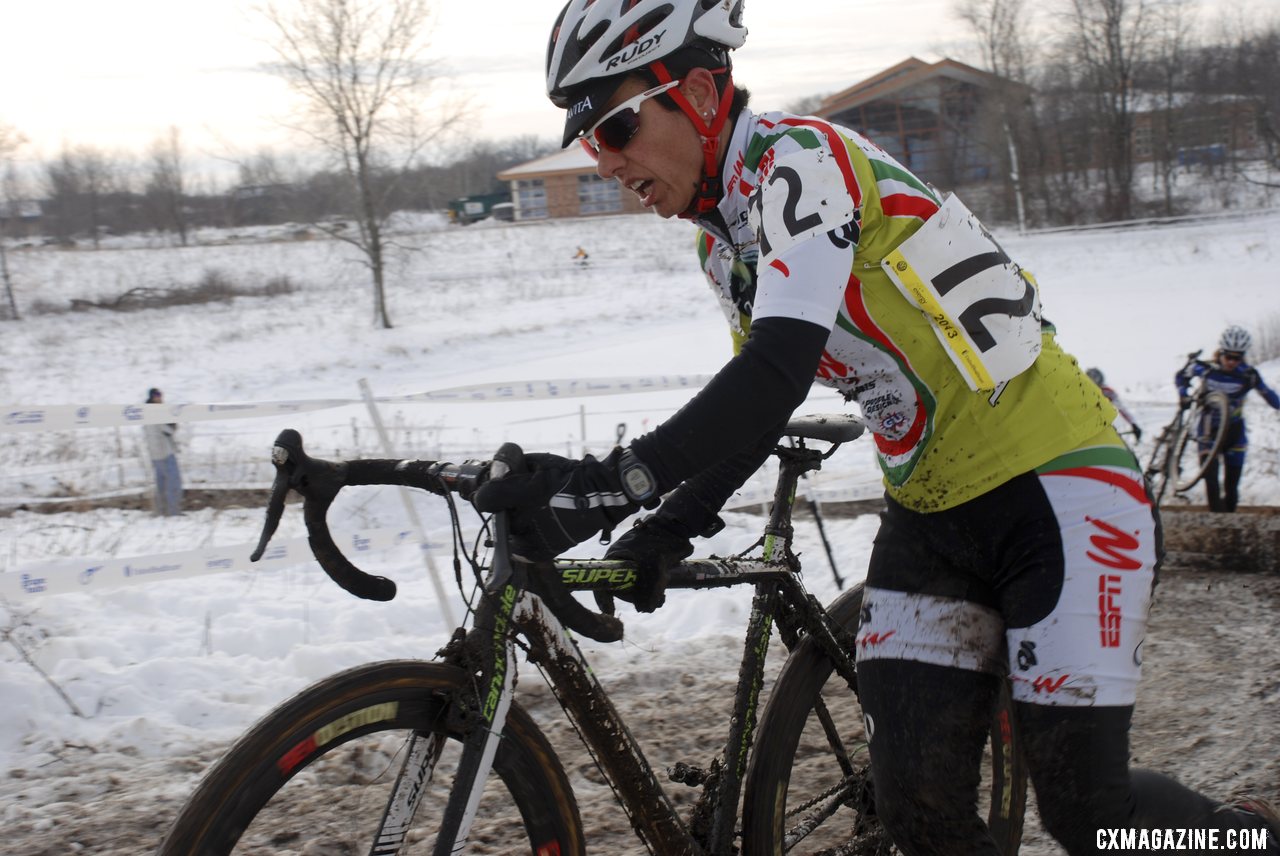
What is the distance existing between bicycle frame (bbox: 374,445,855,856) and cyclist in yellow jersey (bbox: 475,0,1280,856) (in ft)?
0.63

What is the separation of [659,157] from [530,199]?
7694 centimetres

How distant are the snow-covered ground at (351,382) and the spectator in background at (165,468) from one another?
186mm

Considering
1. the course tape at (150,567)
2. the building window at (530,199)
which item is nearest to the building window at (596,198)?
the building window at (530,199)

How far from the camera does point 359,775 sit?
2324mm

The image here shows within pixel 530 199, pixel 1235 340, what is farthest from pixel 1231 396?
pixel 530 199

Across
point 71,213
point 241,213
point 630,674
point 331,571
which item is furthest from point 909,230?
point 241,213

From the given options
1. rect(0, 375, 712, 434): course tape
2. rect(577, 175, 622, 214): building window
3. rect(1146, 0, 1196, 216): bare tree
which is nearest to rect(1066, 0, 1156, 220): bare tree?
rect(1146, 0, 1196, 216): bare tree

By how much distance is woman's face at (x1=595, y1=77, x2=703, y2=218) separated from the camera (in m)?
2.30

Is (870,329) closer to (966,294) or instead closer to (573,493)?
(966,294)

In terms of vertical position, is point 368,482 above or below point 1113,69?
below

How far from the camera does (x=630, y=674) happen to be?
5.20 meters

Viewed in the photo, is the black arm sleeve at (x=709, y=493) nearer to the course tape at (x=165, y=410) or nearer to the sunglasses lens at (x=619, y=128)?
the sunglasses lens at (x=619, y=128)

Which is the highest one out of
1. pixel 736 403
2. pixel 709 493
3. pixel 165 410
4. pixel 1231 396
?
pixel 736 403

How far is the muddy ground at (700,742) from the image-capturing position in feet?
11.8
